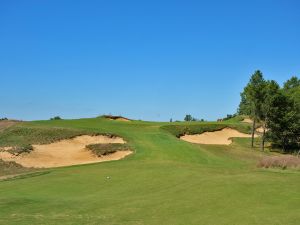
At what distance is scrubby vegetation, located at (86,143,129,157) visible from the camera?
3931 cm

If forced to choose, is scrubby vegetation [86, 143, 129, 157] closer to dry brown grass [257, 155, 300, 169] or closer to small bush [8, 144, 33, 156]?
small bush [8, 144, 33, 156]

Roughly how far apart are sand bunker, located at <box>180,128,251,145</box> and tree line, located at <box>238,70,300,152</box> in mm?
3581

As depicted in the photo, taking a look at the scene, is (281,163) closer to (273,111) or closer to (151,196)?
(151,196)

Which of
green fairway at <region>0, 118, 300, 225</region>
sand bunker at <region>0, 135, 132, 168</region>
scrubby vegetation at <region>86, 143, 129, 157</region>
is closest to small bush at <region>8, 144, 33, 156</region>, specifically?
sand bunker at <region>0, 135, 132, 168</region>

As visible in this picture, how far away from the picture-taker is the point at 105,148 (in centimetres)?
4022

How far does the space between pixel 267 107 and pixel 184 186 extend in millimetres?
33200

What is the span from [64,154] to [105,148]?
3.48 meters

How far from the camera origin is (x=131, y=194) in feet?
68.1

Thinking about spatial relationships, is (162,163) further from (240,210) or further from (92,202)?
(240,210)

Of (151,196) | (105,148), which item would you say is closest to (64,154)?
(105,148)

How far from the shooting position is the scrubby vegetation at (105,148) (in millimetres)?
39312

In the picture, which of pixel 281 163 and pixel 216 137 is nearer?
pixel 281 163

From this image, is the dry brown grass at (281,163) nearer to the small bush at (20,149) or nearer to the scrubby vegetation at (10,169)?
the scrubby vegetation at (10,169)

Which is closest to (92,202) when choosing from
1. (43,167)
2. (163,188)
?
(163,188)
